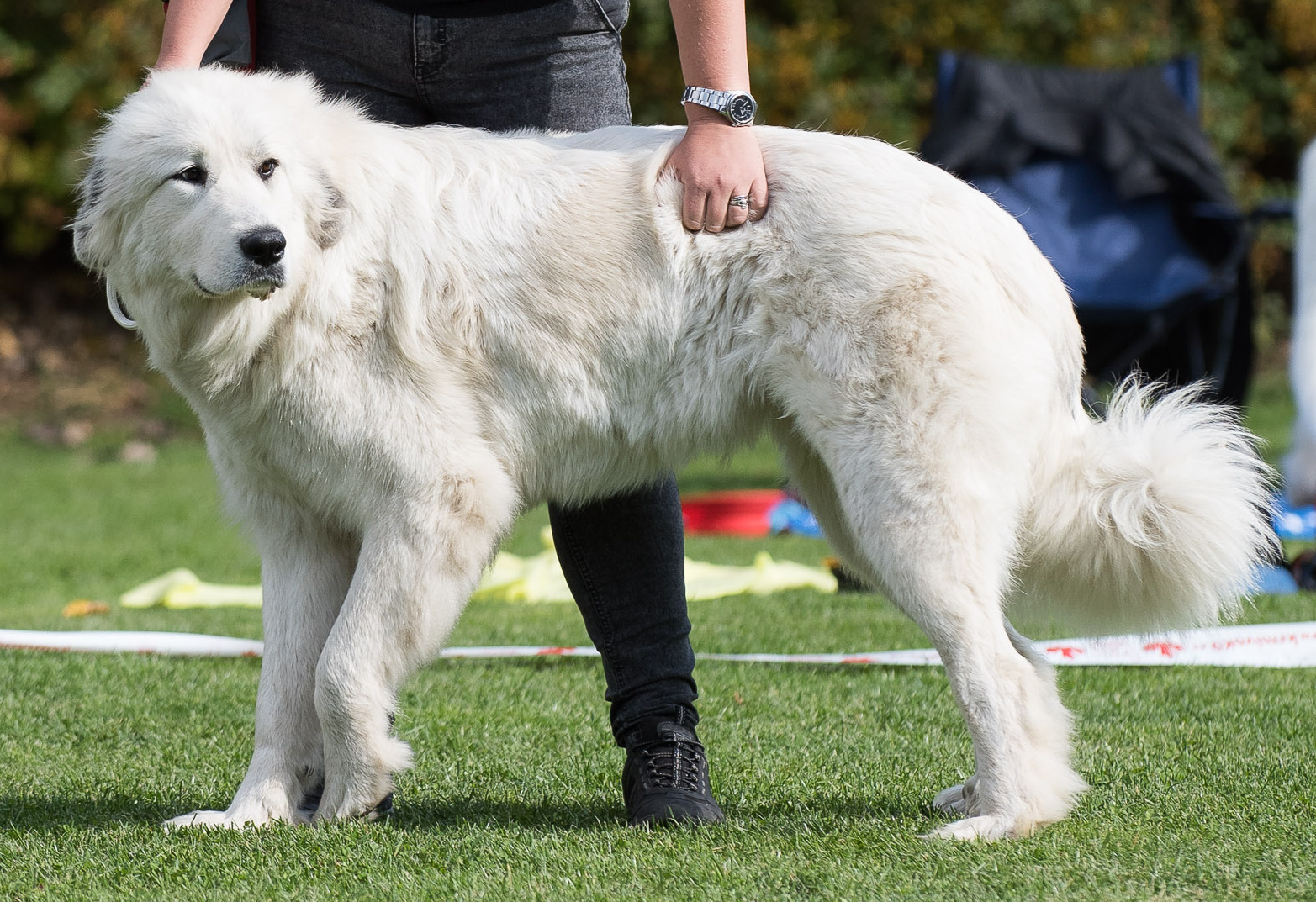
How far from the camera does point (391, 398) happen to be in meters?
2.67

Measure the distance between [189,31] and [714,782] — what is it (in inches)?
75.3

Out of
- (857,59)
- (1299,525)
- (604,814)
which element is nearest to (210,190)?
(604,814)

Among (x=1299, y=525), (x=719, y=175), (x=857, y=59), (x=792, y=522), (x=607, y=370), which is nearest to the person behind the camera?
(x=719, y=175)

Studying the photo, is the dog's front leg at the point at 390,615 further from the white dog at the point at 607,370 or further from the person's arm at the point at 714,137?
the person's arm at the point at 714,137

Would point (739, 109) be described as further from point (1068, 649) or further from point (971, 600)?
point (1068, 649)

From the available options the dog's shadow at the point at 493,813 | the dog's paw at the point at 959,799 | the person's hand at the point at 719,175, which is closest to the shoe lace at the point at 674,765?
the dog's shadow at the point at 493,813

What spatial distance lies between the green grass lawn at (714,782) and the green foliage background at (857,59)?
28.2 feet

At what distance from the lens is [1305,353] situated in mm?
6008

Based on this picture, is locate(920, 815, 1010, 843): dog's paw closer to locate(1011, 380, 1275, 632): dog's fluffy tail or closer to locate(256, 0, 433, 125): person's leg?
locate(1011, 380, 1275, 632): dog's fluffy tail

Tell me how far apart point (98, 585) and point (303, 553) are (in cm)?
388

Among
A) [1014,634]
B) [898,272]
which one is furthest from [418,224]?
[1014,634]

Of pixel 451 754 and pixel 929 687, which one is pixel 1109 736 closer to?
pixel 929 687

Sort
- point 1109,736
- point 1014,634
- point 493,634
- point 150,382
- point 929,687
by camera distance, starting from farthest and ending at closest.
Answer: point 150,382 < point 493,634 < point 929,687 < point 1109,736 < point 1014,634

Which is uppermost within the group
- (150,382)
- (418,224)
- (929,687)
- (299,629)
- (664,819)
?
(418,224)
